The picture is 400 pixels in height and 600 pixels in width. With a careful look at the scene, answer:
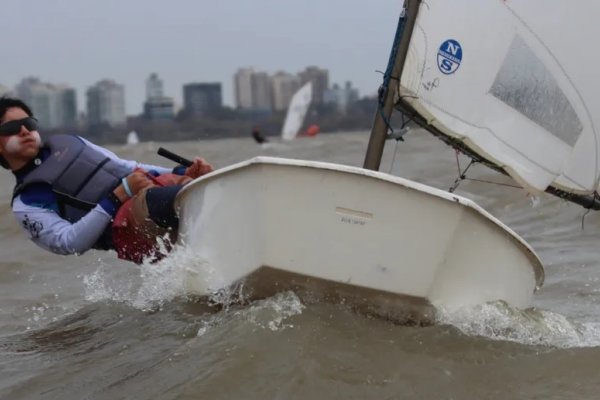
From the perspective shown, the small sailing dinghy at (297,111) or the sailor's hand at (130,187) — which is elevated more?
the sailor's hand at (130,187)

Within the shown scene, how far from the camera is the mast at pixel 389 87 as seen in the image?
3357mm

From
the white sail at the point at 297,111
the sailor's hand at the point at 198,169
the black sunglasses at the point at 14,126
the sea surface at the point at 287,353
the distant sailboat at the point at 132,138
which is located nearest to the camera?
the sea surface at the point at 287,353

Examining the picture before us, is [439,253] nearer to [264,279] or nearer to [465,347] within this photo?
[465,347]

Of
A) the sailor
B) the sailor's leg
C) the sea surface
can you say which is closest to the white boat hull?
the sea surface

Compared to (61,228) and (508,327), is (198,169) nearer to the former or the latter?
(61,228)

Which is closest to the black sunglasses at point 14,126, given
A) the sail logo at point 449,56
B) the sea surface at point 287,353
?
the sea surface at point 287,353

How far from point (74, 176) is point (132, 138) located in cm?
Answer: 4274

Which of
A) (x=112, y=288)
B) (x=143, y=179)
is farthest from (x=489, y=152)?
(x=112, y=288)

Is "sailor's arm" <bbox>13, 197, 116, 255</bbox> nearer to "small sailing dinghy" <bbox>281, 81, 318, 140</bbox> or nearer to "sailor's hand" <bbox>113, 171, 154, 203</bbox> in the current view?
"sailor's hand" <bbox>113, 171, 154, 203</bbox>

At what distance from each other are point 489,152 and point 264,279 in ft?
3.72

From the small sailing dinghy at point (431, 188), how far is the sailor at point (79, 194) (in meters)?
0.25

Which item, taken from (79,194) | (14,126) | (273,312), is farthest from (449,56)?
(14,126)

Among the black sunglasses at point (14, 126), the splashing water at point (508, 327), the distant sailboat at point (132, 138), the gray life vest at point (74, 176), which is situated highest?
the black sunglasses at point (14, 126)

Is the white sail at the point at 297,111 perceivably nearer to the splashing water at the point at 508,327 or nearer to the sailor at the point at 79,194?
the sailor at the point at 79,194
